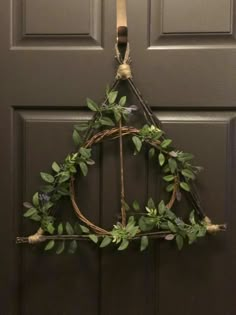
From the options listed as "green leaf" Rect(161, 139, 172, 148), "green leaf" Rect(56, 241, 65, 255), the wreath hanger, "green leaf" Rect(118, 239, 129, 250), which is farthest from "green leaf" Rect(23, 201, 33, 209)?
"green leaf" Rect(161, 139, 172, 148)

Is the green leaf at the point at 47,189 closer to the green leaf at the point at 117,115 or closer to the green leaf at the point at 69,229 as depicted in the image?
the green leaf at the point at 69,229

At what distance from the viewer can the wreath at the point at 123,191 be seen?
94 centimetres

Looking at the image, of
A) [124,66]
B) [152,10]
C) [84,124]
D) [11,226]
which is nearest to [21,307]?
[11,226]

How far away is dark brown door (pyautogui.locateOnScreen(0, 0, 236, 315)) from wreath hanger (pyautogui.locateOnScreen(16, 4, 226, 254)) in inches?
1.3

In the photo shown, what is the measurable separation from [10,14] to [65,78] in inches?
7.8

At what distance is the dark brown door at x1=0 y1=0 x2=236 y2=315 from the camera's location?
3.24 feet

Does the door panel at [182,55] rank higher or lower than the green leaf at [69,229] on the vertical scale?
higher

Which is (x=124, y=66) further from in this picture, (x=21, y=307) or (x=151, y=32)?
(x=21, y=307)

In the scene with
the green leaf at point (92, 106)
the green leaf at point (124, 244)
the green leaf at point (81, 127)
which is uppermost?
the green leaf at point (92, 106)

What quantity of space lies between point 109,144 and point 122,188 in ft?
0.35

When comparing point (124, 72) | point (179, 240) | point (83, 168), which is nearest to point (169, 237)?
point (179, 240)

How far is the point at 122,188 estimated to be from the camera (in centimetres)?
98

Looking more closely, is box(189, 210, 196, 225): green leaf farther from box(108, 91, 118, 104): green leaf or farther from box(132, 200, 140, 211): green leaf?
box(108, 91, 118, 104): green leaf

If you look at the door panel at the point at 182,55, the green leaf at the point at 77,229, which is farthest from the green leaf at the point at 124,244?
the door panel at the point at 182,55
